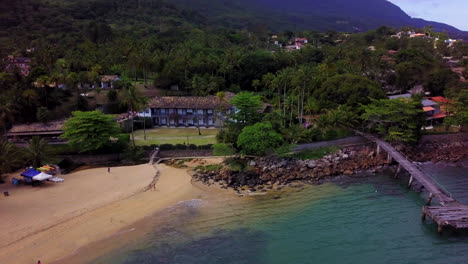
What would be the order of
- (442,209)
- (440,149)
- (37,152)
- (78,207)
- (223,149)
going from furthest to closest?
(440,149) → (223,149) → (37,152) → (78,207) → (442,209)

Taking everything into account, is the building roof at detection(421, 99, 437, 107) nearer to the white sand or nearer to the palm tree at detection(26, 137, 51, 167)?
the white sand

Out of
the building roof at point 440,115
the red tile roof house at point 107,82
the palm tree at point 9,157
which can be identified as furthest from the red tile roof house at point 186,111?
the building roof at point 440,115

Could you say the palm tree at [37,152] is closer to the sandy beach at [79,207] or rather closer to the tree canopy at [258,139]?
the sandy beach at [79,207]

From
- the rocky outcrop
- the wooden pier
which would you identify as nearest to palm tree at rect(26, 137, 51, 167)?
the rocky outcrop

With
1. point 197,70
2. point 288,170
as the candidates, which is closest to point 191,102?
point 197,70

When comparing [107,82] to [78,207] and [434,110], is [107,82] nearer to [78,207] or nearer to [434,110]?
[78,207]

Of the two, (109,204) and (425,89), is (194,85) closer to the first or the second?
(109,204)

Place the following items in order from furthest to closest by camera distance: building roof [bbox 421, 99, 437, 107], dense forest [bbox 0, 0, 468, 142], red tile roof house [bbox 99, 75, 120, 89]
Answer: red tile roof house [bbox 99, 75, 120, 89], building roof [bbox 421, 99, 437, 107], dense forest [bbox 0, 0, 468, 142]
